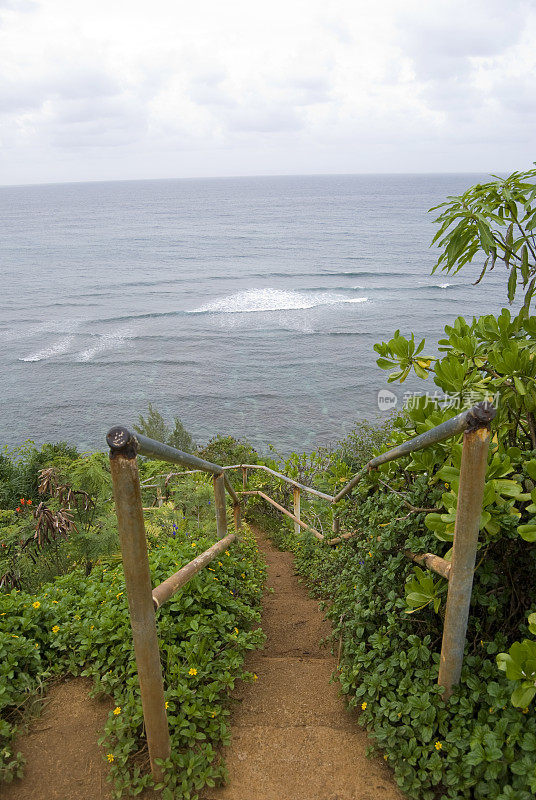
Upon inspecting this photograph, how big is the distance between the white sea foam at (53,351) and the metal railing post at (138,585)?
26972 mm

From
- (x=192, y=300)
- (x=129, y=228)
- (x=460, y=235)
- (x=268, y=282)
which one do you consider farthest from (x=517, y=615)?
(x=129, y=228)

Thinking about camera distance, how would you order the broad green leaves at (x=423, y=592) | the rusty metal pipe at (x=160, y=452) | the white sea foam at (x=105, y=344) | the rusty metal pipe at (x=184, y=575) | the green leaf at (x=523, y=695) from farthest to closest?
1. the white sea foam at (x=105, y=344)
2. the rusty metal pipe at (x=184, y=575)
3. the broad green leaves at (x=423, y=592)
4. the rusty metal pipe at (x=160, y=452)
5. the green leaf at (x=523, y=695)

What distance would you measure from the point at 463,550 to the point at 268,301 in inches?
1440

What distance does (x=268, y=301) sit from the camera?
124 ft

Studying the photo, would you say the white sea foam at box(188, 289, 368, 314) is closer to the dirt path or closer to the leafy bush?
the dirt path

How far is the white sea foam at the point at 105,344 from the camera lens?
2755 centimetres

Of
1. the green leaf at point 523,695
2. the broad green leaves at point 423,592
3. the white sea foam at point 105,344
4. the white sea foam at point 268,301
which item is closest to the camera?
the green leaf at point 523,695

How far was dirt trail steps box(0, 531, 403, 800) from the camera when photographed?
218 centimetres

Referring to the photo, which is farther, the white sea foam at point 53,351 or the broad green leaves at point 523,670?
the white sea foam at point 53,351

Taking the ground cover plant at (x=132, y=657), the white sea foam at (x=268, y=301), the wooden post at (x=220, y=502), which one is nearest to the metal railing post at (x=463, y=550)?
the ground cover plant at (x=132, y=657)

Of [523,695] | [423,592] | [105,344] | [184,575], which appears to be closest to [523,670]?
[523,695]

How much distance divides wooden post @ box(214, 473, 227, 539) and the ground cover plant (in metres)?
0.33

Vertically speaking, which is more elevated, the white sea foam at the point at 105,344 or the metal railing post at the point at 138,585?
the metal railing post at the point at 138,585

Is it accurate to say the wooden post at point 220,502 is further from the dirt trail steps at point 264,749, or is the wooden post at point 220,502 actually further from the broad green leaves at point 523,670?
the broad green leaves at point 523,670
